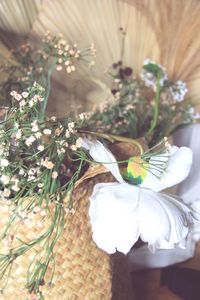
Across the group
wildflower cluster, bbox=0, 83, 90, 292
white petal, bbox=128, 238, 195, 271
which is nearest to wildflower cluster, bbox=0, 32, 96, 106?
wildflower cluster, bbox=0, 83, 90, 292

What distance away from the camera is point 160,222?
0.60 meters

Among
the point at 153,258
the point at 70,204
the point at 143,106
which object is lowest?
the point at 153,258

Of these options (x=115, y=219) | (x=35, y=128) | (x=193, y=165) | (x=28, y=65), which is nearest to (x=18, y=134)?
(x=35, y=128)

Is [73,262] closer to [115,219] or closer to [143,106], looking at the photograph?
[115,219]

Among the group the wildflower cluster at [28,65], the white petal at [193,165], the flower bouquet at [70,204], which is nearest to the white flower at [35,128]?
the flower bouquet at [70,204]

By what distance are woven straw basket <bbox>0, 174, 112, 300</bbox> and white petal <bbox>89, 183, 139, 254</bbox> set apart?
0.04m

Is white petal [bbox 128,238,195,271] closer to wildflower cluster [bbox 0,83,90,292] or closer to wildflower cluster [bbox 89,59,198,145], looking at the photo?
wildflower cluster [bbox 89,59,198,145]

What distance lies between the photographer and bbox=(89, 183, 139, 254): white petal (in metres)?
0.60

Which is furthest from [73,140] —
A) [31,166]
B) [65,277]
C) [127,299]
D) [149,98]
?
[149,98]

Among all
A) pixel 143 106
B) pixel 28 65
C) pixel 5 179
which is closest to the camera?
pixel 5 179

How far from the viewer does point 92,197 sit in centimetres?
65

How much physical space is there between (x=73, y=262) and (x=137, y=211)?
0.13 metres

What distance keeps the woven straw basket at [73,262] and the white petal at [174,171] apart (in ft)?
0.32

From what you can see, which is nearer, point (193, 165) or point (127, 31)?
point (193, 165)
